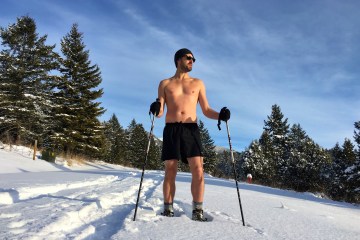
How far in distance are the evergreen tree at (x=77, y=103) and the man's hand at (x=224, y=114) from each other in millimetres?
21540

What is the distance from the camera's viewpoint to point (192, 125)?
133 inches

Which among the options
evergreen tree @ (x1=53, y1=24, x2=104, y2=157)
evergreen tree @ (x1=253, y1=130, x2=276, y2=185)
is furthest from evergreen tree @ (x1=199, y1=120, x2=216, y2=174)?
evergreen tree @ (x1=53, y1=24, x2=104, y2=157)

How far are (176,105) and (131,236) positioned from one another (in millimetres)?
1713

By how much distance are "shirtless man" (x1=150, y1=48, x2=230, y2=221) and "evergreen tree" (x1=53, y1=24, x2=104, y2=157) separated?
21.2m

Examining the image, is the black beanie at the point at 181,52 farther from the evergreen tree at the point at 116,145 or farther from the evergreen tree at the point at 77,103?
the evergreen tree at the point at 116,145

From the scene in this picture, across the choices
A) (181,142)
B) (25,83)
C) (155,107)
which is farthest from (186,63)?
(25,83)

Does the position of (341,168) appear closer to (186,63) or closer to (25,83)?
(25,83)

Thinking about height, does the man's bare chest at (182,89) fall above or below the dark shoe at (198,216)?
above

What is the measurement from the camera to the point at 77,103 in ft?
80.2

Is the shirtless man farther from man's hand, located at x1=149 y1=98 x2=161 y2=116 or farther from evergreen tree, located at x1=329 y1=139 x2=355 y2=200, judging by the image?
evergreen tree, located at x1=329 y1=139 x2=355 y2=200

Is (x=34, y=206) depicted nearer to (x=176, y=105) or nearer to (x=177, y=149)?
(x=177, y=149)

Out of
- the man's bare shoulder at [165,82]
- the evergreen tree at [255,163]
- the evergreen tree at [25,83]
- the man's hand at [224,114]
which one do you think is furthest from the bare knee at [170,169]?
the evergreen tree at [255,163]

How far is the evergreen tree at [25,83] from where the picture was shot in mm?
20375

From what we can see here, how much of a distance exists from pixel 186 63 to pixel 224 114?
0.75 m
